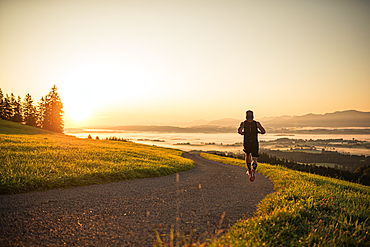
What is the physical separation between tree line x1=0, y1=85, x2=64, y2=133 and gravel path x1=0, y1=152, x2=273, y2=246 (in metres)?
66.4

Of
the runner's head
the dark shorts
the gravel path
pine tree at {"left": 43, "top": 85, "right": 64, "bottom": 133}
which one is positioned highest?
pine tree at {"left": 43, "top": 85, "right": 64, "bottom": 133}

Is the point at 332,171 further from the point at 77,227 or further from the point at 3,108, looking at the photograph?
the point at 3,108

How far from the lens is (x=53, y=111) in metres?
61.4

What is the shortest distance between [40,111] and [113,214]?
74.9 metres

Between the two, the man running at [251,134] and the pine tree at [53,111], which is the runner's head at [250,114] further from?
the pine tree at [53,111]

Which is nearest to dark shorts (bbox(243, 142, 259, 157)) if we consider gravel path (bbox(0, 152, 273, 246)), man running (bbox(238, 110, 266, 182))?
man running (bbox(238, 110, 266, 182))

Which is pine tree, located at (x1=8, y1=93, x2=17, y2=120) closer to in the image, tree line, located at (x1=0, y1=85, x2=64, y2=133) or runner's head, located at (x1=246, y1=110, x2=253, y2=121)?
tree line, located at (x1=0, y1=85, x2=64, y2=133)

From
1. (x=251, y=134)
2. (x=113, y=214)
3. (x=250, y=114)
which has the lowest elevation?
(x=113, y=214)

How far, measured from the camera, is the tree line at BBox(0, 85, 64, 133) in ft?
200

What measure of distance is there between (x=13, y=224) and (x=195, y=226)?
414cm

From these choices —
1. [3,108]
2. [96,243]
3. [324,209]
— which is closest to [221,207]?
[324,209]

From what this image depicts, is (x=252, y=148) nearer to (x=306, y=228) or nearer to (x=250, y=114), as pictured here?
(x=250, y=114)

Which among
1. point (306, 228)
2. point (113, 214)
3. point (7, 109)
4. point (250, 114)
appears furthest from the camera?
point (7, 109)

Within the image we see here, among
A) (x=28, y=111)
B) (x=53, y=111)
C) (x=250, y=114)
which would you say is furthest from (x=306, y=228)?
(x=28, y=111)
